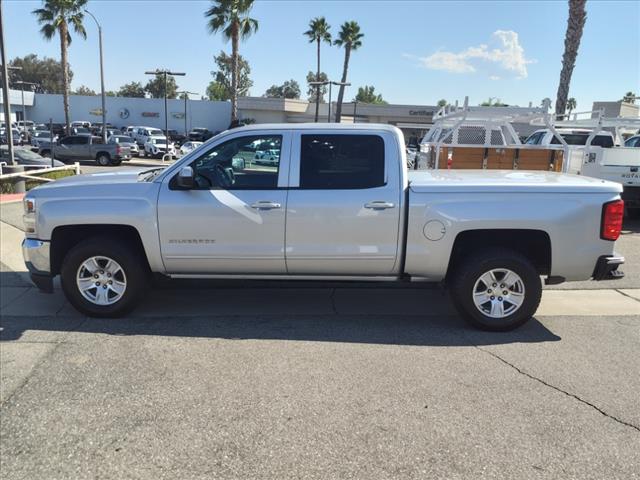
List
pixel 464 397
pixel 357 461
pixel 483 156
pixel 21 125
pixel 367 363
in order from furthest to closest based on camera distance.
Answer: pixel 21 125
pixel 483 156
pixel 367 363
pixel 464 397
pixel 357 461

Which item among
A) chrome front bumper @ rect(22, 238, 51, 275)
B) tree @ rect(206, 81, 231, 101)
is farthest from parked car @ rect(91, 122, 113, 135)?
tree @ rect(206, 81, 231, 101)

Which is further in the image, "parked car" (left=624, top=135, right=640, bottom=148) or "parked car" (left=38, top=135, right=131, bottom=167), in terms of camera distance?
"parked car" (left=38, top=135, right=131, bottom=167)

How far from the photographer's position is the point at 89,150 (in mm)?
29297

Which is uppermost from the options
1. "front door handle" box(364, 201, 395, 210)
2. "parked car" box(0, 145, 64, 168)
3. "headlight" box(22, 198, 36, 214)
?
"front door handle" box(364, 201, 395, 210)

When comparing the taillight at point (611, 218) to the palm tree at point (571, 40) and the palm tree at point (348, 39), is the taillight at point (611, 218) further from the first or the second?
the palm tree at point (348, 39)

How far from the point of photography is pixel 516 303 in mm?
5004

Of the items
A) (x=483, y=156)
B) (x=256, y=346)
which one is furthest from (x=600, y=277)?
(x=483, y=156)

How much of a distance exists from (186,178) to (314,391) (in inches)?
89.0

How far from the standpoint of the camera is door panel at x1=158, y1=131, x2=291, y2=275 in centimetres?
502

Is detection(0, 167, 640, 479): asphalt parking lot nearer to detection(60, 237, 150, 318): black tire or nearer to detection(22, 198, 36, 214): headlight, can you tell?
detection(60, 237, 150, 318): black tire

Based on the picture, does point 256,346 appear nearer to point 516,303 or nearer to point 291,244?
point 291,244

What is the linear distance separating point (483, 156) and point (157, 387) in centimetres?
880

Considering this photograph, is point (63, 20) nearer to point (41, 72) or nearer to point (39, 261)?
point (39, 261)

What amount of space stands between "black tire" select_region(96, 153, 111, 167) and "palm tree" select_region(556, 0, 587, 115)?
2239 cm
